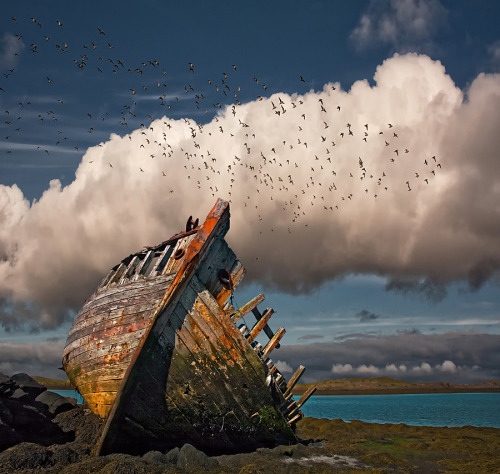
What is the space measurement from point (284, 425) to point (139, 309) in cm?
473

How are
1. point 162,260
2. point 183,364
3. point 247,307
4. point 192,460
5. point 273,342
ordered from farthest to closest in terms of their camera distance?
point 273,342 < point 162,260 < point 247,307 < point 183,364 < point 192,460

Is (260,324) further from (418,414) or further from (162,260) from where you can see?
(418,414)

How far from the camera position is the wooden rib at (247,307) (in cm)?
997

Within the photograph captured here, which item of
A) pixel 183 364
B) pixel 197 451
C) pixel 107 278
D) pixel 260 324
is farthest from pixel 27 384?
pixel 260 324

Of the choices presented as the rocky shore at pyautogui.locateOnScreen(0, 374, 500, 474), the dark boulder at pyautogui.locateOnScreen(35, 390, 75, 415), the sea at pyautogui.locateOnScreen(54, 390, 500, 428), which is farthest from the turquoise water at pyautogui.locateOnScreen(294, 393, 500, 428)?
the dark boulder at pyautogui.locateOnScreen(35, 390, 75, 415)

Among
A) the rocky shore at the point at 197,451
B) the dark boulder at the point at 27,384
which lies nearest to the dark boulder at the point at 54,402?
the rocky shore at the point at 197,451

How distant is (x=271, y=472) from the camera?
8.41 metres

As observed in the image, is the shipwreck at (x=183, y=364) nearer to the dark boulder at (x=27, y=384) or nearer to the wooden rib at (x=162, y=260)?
the wooden rib at (x=162, y=260)

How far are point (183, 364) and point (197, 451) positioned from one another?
1.81 meters

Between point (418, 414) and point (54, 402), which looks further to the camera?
point (418, 414)

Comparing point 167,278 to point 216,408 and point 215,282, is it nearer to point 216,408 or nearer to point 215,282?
point 215,282

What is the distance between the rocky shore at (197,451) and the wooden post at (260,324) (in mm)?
2767

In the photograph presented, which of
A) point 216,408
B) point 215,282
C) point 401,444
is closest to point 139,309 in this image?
point 215,282

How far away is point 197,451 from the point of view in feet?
28.8
